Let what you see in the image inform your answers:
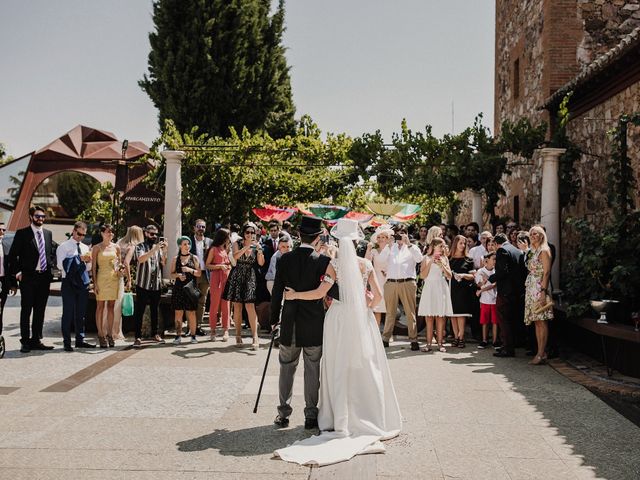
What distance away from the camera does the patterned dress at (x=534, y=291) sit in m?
9.46

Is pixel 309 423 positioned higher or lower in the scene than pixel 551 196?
lower

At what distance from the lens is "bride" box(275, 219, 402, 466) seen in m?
5.74

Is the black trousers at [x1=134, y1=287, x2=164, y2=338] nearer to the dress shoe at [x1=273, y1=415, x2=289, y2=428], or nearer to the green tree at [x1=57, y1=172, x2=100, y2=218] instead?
the dress shoe at [x1=273, y1=415, x2=289, y2=428]

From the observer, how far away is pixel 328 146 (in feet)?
61.2

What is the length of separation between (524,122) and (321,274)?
9.32 meters

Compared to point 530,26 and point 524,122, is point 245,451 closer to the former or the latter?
point 524,122

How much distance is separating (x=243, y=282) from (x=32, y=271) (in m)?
3.12

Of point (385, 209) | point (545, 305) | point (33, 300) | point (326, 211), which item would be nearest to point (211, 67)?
point (385, 209)

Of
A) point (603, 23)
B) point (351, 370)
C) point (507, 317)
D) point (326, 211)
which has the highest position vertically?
point (603, 23)

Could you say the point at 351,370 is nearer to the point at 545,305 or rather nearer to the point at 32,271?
the point at 545,305

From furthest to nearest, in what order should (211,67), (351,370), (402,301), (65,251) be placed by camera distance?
(211,67) < (402,301) < (65,251) < (351,370)

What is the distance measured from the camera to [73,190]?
3734cm

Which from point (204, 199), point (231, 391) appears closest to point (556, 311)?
point (231, 391)

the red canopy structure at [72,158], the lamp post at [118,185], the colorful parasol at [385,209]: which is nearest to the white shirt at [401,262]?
the lamp post at [118,185]
